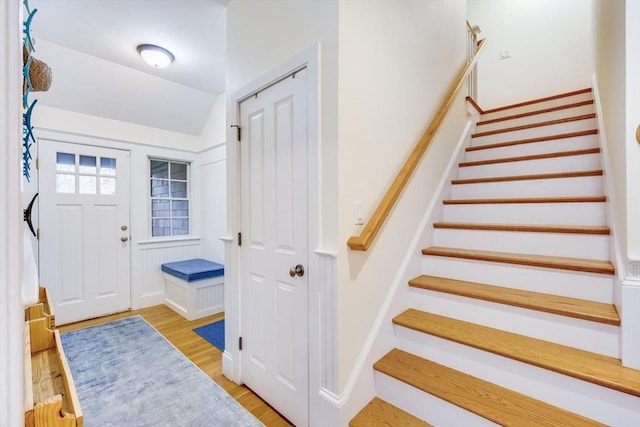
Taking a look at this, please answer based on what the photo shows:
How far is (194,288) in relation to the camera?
327 centimetres

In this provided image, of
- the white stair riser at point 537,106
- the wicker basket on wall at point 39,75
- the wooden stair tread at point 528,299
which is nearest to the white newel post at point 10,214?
the wicker basket on wall at point 39,75

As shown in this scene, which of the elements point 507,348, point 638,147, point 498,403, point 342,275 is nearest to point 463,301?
point 507,348

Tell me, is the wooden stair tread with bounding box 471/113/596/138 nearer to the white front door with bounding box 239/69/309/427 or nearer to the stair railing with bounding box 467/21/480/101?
the stair railing with bounding box 467/21/480/101

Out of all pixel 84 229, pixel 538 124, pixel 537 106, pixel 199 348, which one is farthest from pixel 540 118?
pixel 84 229

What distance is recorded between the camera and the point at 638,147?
117 centimetres

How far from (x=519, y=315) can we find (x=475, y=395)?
0.48 meters

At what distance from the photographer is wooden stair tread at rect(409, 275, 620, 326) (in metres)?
1.31

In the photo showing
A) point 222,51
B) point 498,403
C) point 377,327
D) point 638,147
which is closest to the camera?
point 638,147

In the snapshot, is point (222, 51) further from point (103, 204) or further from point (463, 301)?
point (463, 301)

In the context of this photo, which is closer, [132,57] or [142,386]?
[142,386]

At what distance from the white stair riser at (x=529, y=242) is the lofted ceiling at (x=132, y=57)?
2442 millimetres

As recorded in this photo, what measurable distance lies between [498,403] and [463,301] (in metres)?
0.53

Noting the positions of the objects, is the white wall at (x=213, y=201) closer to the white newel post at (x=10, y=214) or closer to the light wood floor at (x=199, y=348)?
the light wood floor at (x=199, y=348)

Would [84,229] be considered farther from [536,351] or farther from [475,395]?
[536,351]
